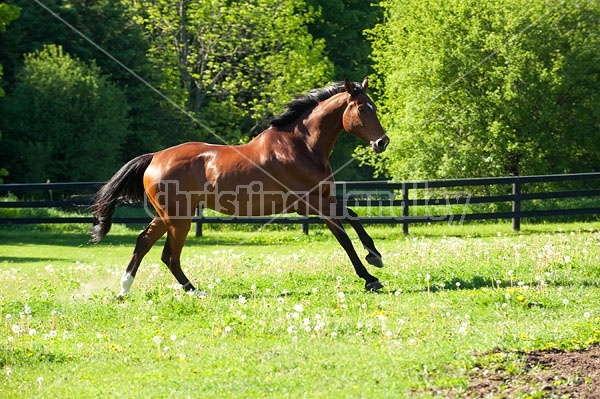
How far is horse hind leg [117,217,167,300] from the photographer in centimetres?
1073

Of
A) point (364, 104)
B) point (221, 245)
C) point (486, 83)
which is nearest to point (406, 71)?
point (486, 83)

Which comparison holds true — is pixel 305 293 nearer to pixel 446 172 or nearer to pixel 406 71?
pixel 446 172

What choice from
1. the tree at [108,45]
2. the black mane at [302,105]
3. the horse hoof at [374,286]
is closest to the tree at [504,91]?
the tree at [108,45]

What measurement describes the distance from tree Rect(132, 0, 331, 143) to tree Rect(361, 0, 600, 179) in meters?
8.41

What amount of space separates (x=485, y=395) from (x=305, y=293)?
4.21 meters

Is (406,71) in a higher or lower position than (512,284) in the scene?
higher

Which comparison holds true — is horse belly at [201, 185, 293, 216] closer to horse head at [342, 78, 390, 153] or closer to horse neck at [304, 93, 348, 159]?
horse neck at [304, 93, 348, 159]

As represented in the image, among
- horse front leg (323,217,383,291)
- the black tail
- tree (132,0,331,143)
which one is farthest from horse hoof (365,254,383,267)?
tree (132,0,331,143)

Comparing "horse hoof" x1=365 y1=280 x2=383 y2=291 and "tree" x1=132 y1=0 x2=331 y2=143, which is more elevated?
"tree" x1=132 y1=0 x2=331 y2=143

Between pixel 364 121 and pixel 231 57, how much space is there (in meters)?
28.4

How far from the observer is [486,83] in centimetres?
2920

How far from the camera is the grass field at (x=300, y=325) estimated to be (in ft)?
22.2

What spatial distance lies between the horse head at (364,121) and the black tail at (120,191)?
2.89 meters

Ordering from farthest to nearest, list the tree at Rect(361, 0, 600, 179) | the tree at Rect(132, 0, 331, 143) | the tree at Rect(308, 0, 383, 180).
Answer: the tree at Rect(308, 0, 383, 180) < the tree at Rect(132, 0, 331, 143) < the tree at Rect(361, 0, 600, 179)
